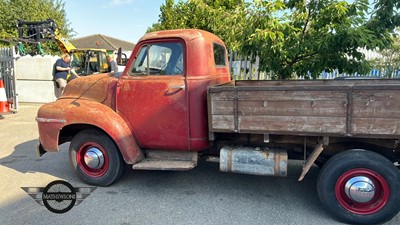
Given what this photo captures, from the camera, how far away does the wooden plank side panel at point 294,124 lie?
3.14 meters

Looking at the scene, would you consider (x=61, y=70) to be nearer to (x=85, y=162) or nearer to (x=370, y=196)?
(x=85, y=162)

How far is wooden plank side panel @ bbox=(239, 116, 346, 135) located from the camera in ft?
10.3

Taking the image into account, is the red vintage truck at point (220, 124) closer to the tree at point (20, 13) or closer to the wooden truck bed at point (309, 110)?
the wooden truck bed at point (309, 110)

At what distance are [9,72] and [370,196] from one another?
11.1 metres

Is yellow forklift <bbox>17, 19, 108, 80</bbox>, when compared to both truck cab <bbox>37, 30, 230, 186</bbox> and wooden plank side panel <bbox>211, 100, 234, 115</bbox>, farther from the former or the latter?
wooden plank side panel <bbox>211, 100, 234, 115</bbox>

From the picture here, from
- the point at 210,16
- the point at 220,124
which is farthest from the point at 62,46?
the point at 220,124

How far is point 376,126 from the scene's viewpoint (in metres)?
3.04

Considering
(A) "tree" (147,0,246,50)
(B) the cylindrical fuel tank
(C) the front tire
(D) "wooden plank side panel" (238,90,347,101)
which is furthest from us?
(A) "tree" (147,0,246,50)

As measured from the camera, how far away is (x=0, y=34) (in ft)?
71.3

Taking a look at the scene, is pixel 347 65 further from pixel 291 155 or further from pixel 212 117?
pixel 212 117

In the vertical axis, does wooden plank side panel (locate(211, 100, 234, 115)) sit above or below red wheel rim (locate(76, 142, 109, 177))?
above

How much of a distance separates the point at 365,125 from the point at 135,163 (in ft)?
9.37

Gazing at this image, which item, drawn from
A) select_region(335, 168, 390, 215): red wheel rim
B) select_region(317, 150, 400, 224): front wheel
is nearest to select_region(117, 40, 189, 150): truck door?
select_region(317, 150, 400, 224): front wheel

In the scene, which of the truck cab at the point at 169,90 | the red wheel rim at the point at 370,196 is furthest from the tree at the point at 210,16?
the red wheel rim at the point at 370,196
